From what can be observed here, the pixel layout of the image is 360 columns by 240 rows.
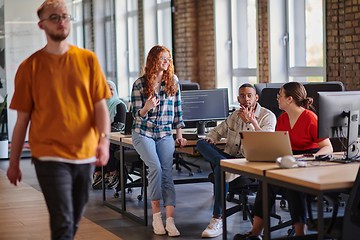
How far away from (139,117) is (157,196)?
61 centimetres

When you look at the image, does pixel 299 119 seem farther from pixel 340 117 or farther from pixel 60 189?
pixel 60 189

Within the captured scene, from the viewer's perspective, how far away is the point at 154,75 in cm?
367

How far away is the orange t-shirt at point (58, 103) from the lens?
→ 2119mm

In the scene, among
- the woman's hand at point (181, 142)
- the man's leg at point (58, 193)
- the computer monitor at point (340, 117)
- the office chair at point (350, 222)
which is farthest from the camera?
the woman's hand at point (181, 142)

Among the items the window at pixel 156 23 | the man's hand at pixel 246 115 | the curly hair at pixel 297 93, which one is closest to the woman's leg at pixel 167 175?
the man's hand at pixel 246 115

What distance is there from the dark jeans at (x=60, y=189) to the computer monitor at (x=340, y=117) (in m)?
1.37

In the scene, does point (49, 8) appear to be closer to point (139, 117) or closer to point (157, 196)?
point (139, 117)

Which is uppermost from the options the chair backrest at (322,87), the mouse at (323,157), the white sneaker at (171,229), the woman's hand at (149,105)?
the chair backrest at (322,87)

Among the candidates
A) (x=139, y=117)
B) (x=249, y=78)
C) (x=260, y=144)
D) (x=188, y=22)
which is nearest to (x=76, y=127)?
(x=260, y=144)

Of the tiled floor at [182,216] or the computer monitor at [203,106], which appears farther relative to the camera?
the computer monitor at [203,106]

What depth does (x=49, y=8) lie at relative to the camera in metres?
2.18

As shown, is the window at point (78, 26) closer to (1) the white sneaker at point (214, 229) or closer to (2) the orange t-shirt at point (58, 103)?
(1) the white sneaker at point (214, 229)

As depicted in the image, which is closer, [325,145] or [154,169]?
[325,145]

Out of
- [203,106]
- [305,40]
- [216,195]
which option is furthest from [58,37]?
[305,40]
